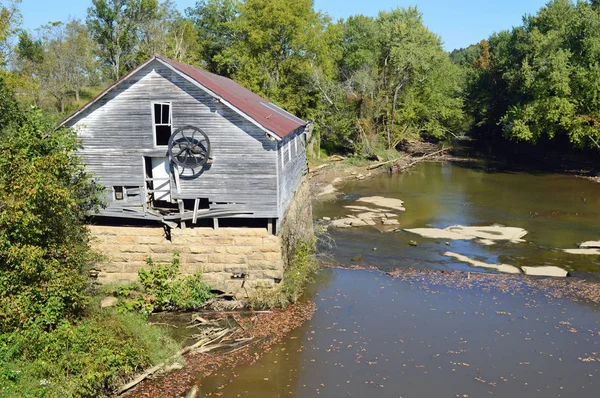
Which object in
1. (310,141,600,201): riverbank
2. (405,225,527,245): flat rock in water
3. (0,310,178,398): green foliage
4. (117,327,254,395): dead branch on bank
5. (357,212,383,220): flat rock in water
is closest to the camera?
(0,310,178,398): green foliage

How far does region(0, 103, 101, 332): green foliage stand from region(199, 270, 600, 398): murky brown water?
442 centimetres

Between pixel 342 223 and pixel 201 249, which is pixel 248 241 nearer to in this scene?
pixel 201 249

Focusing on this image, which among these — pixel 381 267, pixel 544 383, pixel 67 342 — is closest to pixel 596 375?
pixel 544 383

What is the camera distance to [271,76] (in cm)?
4775

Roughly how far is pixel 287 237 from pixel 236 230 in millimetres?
2519

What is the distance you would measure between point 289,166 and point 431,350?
894 cm

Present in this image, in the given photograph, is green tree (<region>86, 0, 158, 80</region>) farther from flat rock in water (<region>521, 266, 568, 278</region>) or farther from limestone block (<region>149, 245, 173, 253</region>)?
flat rock in water (<region>521, 266, 568, 278</region>)

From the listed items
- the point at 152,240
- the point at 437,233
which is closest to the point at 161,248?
the point at 152,240

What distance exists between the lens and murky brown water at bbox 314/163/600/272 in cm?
2439

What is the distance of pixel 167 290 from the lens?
17.5 m

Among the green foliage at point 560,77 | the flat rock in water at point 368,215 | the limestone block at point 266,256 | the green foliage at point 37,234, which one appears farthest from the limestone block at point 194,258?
the green foliage at point 560,77

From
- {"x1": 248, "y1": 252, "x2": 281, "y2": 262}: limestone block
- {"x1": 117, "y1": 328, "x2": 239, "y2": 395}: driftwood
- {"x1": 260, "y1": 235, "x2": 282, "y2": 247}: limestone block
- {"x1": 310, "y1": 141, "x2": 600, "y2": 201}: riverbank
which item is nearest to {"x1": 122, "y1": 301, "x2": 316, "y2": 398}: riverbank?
{"x1": 117, "y1": 328, "x2": 239, "y2": 395}: driftwood

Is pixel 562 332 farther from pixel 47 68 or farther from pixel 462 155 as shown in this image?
pixel 47 68

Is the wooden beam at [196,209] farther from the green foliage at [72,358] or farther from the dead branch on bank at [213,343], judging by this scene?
the green foliage at [72,358]
